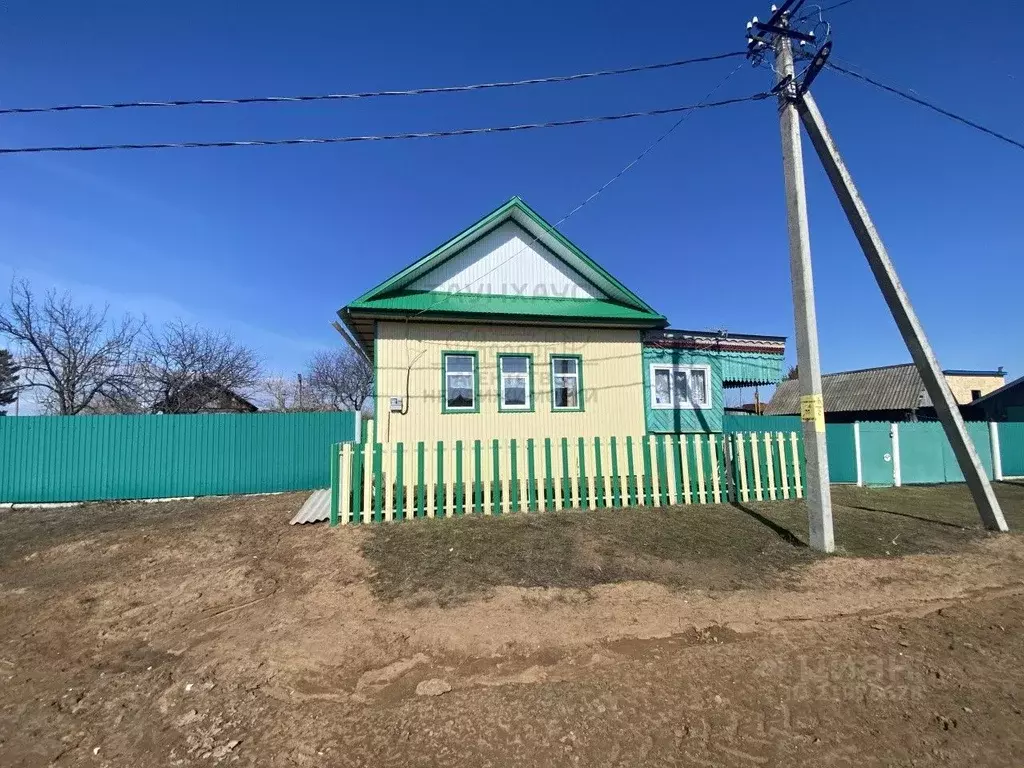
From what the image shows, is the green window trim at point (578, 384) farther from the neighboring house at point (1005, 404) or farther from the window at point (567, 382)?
the neighboring house at point (1005, 404)

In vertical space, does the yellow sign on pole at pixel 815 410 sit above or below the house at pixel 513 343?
below

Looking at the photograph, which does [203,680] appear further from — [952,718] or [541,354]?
[541,354]

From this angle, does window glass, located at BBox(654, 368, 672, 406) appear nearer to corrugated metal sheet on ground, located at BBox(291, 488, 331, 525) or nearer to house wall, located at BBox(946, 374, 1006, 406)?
corrugated metal sheet on ground, located at BBox(291, 488, 331, 525)

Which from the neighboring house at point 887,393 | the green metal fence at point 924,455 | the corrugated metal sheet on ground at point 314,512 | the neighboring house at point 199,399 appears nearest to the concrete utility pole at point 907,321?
the green metal fence at point 924,455

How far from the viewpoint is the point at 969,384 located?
3338 cm

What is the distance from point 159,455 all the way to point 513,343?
31.0ft

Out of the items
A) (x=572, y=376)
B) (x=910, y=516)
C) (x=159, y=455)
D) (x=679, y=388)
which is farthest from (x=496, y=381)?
(x=159, y=455)

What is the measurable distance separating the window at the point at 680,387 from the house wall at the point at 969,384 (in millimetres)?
29140

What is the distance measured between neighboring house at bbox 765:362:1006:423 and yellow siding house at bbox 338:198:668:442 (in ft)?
66.2

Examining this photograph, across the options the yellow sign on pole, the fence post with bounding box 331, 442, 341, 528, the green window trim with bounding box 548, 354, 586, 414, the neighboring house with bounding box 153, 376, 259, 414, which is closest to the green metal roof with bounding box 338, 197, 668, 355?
the green window trim with bounding box 548, 354, 586, 414

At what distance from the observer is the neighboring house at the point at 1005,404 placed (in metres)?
24.8

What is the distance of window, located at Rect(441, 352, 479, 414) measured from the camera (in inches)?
444

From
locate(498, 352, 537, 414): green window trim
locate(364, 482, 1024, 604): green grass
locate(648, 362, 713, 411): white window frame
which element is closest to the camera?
locate(364, 482, 1024, 604): green grass

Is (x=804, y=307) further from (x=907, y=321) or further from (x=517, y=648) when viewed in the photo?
(x=517, y=648)
